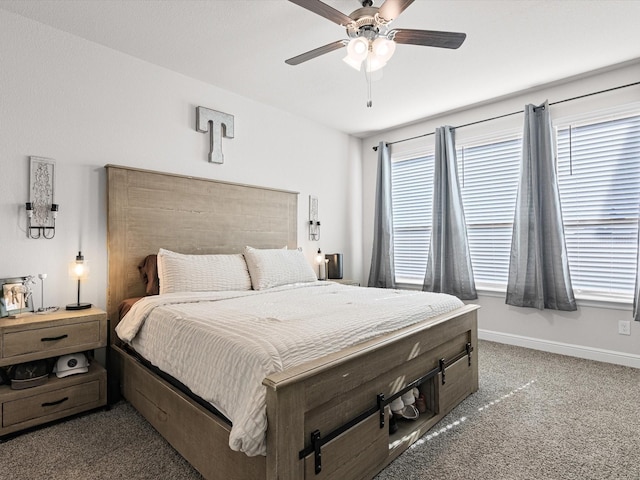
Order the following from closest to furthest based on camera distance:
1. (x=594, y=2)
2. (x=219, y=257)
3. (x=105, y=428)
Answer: (x=105, y=428) < (x=594, y=2) < (x=219, y=257)

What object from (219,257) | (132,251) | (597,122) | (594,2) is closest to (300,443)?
(219,257)

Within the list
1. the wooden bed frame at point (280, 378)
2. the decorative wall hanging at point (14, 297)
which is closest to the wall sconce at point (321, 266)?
the wooden bed frame at point (280, 378)

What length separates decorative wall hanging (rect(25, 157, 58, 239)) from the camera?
238 centimetres

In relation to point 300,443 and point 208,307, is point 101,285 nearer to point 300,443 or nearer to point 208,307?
point 208,307

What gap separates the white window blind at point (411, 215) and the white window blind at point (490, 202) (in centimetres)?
47

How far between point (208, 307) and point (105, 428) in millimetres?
918

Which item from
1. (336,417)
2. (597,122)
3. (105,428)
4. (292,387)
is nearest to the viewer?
(292,387)

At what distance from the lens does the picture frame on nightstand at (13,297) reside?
2.14m

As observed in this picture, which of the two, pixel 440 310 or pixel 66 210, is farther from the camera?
pixel 66 210

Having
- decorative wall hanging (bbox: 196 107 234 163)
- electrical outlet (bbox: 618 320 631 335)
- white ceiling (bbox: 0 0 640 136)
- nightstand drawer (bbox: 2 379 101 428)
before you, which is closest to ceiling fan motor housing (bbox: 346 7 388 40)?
white ceiling (bbox: 0 0 640 136)

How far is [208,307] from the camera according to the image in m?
2.13

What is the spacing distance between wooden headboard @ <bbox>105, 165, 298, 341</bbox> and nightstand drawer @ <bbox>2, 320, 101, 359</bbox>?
1.28 ft

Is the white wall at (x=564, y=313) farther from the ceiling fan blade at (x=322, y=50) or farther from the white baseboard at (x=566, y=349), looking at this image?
the ceiling fan blade at (x=322, y=50)

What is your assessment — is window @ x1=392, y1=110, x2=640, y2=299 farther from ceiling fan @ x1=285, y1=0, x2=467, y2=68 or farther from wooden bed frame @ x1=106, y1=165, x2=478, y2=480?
ceiling fan @ x1=285, y1=0, x2=467, y2=68
